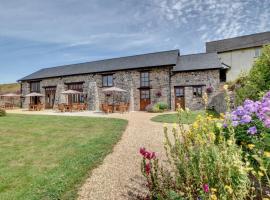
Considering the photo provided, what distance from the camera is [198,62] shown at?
22.8 m

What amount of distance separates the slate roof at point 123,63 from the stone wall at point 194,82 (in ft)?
5.45

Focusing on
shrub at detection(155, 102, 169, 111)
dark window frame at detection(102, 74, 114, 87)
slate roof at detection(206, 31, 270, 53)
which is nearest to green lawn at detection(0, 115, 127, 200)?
shrub at detection(155, 102, 169, 111)

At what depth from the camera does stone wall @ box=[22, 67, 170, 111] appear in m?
23.0

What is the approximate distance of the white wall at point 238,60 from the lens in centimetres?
2983

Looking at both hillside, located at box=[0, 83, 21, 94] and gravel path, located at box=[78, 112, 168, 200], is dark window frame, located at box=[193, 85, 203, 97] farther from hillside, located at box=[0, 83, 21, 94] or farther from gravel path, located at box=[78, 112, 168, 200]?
hillside, located at box=[0, 83, 21, 94]

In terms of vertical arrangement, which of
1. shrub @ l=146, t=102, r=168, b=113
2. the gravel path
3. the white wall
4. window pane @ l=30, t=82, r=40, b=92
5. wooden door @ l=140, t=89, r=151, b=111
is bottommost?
the gravel path

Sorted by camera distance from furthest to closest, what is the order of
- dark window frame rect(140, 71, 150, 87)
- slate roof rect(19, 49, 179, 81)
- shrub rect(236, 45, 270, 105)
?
slate roof rect(19, 49, 179, 81), dark window frame rect(140, 71, 150, 87), shrub rect(236, 45, 270, 105)

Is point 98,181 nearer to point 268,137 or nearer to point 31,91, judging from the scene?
point 268,137

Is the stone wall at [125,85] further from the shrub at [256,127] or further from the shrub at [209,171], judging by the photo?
the shrub at [209,171]

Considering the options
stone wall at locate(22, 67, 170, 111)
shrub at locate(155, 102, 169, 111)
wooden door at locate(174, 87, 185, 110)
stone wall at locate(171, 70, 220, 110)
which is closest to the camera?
stone wall at locate(171, 70, 220, 110)

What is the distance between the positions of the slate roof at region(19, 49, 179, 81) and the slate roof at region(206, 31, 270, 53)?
10.1m

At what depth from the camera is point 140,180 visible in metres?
4.76

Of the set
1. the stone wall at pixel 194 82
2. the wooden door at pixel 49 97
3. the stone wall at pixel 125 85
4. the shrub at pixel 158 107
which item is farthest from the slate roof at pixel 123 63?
the shrub at pixel 158 107

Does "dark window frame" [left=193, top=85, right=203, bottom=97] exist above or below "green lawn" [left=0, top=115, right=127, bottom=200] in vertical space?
above
